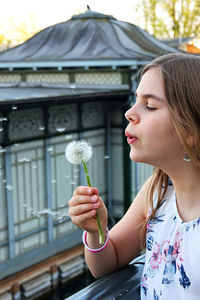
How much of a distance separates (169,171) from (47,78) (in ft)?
12.8

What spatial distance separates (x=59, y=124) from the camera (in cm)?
356

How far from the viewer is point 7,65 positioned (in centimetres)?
464

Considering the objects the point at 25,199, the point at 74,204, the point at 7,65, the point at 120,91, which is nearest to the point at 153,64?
the point at 74,204

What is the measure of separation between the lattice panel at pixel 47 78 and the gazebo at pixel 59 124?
0.4 inches

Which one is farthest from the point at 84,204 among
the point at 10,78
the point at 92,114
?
the point at 10,78

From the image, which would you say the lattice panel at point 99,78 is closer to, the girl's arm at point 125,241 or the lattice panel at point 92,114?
the lattice panel at point 92,114

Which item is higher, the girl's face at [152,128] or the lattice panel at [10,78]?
the lattice panel at [10,78]

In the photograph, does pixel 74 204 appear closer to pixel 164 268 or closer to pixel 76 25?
pixel 164 268

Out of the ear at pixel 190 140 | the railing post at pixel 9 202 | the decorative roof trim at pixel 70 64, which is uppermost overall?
the decorative roof trim at pixel 70 64

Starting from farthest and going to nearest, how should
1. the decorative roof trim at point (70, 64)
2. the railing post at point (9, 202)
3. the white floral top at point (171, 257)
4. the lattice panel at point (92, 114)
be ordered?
1. the decorative roof trim at point (70, 64)
2. the lattice panel at point (92, 114)
3. the railing post at point (9, 202)
4. the white floral top at point (171, 257)

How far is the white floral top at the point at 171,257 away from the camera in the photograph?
2.10 feet

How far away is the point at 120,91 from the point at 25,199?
1.38 m

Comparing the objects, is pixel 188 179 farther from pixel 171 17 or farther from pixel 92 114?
pixel 171 17

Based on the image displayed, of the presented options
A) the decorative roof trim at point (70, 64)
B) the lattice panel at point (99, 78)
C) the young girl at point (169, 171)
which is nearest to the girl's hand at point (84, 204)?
the young girl at point (169, 171)
